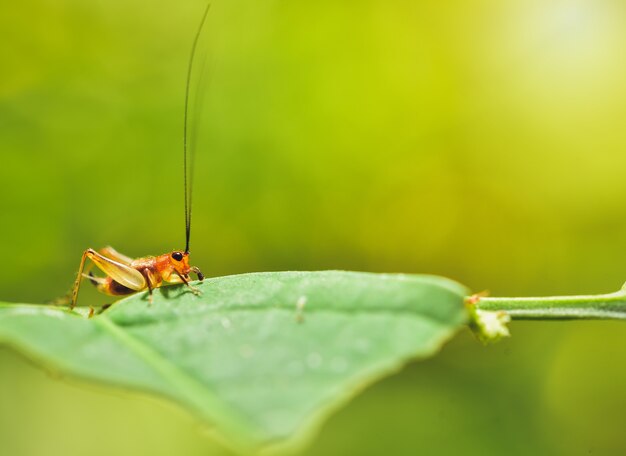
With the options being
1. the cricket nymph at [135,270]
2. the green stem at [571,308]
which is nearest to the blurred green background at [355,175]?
the cricket nymph at [135,270]

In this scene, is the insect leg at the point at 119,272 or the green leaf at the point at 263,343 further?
the insect leg at the point at 119,272

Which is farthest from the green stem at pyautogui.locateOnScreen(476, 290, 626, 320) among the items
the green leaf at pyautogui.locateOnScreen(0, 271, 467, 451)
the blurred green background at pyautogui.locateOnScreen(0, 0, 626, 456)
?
the blurred green background at pyautogui.locateOnScreen(0, 0, 626, 456)

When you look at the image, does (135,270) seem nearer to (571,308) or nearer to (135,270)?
(135,270)

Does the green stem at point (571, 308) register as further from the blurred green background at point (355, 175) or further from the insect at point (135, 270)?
the blurred green background at point (355, 175)

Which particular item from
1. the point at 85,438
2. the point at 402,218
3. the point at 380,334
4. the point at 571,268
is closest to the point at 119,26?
the point at 402,218

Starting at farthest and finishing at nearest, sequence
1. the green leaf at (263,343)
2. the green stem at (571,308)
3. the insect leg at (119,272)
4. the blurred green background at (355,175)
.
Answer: the blurred green background at (355,175) < the insect leg at (119,272) < the green stem at (571,308) < the green leaf at (263,343)

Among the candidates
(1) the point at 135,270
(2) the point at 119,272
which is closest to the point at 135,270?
(1) the point at 135,270
